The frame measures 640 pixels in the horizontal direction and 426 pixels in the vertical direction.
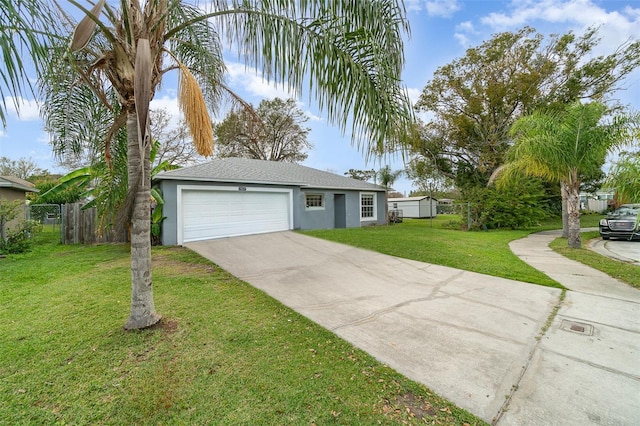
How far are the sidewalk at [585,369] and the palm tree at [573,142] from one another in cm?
596

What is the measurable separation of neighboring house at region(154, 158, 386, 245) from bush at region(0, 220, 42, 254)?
4.88 metres

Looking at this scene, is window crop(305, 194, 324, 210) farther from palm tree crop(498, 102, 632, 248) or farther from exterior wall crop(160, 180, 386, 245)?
palm tree crop(498, 102, 632, 248)

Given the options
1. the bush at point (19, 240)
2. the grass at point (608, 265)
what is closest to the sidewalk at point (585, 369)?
the grass at point (608, 265)

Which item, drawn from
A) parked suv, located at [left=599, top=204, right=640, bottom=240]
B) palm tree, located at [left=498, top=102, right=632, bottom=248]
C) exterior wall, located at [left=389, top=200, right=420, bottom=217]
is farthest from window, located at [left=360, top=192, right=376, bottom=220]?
exterior wall, located at [left=389, top=200, right=420, bottom=217]

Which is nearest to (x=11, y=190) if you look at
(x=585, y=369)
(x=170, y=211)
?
(x=170, y=211)

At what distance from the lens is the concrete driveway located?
8.88 ft

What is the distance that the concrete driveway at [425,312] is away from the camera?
2.71 meters

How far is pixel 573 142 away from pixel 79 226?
60.8ft

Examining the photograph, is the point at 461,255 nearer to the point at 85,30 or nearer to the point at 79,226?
the point at 85,30

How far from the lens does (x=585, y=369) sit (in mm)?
2764

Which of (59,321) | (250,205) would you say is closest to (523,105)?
(250,205)

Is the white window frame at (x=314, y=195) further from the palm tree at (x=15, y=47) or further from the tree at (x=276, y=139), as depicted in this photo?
the palm tree at (x=15, y=47)

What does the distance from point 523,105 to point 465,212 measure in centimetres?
917

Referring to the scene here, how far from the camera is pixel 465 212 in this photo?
1780cm
